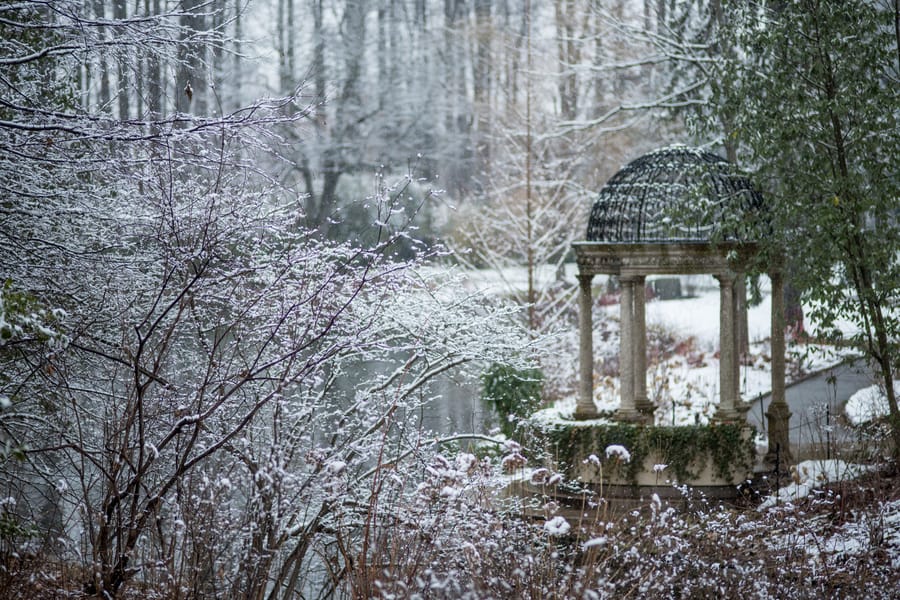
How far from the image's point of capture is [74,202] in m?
5.87

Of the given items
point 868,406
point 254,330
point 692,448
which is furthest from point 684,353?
point 254,330

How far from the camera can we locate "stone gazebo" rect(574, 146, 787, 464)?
9547 millimetres

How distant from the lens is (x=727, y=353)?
10141 mm

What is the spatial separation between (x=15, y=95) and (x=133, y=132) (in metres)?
1.01

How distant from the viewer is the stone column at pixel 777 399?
1004 centimetres

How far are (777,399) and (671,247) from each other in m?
2.21

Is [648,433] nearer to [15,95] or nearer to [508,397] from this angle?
[508,397]

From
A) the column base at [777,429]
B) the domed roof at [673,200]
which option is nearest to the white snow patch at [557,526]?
the domed roof at [673,200]

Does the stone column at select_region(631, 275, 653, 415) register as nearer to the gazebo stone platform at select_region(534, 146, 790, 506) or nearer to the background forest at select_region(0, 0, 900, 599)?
the gazebo stone platform at select_region(534, 146, 790, 506)

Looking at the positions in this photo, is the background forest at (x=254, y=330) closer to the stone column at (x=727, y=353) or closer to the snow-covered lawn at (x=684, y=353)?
the stone column at (x=727, y=353)

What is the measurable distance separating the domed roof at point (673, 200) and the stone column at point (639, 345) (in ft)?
1.93

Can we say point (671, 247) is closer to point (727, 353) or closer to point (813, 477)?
point (727, 353)

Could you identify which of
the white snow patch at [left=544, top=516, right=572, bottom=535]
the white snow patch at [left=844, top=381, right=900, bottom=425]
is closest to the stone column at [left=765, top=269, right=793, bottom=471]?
the white snow patch at [left=844, top=381, right=900, bottom=425]

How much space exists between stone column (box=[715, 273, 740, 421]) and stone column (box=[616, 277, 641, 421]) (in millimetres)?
892
